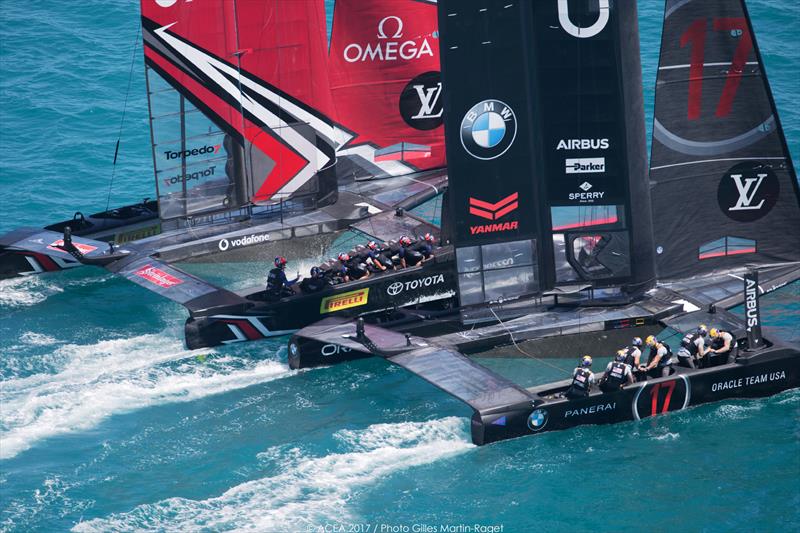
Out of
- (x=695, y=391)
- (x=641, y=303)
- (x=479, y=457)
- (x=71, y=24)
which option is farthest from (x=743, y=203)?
(x=71, y=24)

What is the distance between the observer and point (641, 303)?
25.0m

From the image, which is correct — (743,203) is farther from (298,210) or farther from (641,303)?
(298,210)

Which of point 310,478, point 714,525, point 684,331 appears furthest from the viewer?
point 684,331

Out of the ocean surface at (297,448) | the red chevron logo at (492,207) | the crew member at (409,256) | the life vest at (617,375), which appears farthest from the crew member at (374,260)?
the life vest at (617,375)

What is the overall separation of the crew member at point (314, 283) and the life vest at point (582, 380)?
7.13 meters

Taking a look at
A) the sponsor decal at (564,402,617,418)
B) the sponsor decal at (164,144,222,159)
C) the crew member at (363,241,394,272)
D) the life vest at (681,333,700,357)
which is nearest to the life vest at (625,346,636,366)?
the sponsor decal at (564,402,617,418)

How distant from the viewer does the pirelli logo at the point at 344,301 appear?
26.6 m

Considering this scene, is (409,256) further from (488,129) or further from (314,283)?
(488,129)

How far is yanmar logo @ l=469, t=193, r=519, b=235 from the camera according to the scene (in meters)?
24.1

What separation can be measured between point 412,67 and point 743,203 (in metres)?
10.1

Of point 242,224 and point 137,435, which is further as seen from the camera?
point 242,224

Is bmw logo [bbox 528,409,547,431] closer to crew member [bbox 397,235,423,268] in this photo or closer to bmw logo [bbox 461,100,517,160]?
bmw logo [bbox 461,100,517,160]

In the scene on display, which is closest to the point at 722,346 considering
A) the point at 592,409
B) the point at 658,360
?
the point at 658,360

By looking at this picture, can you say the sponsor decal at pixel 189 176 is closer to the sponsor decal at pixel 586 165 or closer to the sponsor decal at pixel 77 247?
the sponsor decal at pixel 77 247
